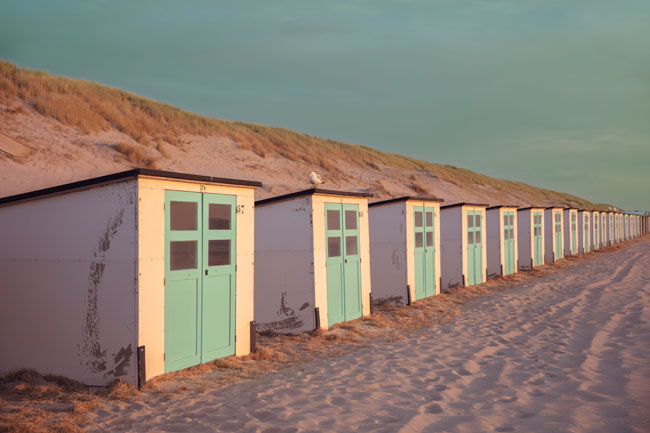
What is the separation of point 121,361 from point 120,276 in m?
0.94

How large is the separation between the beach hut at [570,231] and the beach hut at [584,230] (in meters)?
1.25

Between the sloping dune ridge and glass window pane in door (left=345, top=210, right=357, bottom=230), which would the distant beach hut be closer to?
the sloping dune ridge

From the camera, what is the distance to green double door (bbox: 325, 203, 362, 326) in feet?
30.1

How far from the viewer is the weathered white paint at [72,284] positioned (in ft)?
18.3

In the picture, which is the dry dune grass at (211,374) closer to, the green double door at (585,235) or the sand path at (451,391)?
the sand path at (451,391)

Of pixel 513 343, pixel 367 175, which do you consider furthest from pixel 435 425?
pixel 367 175

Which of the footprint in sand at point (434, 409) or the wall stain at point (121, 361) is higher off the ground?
the wall stain at point (121, 361)

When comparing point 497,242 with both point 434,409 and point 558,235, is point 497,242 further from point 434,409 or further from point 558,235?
point 434,409

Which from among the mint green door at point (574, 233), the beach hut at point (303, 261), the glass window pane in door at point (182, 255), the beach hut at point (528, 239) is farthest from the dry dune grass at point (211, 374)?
the mint green door at point (574, 233)

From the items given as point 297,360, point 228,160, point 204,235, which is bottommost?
point 297,360

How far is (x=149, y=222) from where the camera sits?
5.71 meters

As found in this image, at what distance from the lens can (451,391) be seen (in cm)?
514

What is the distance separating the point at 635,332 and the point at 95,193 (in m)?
7.82

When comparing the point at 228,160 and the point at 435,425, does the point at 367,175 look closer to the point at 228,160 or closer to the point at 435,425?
the point at 228,160
